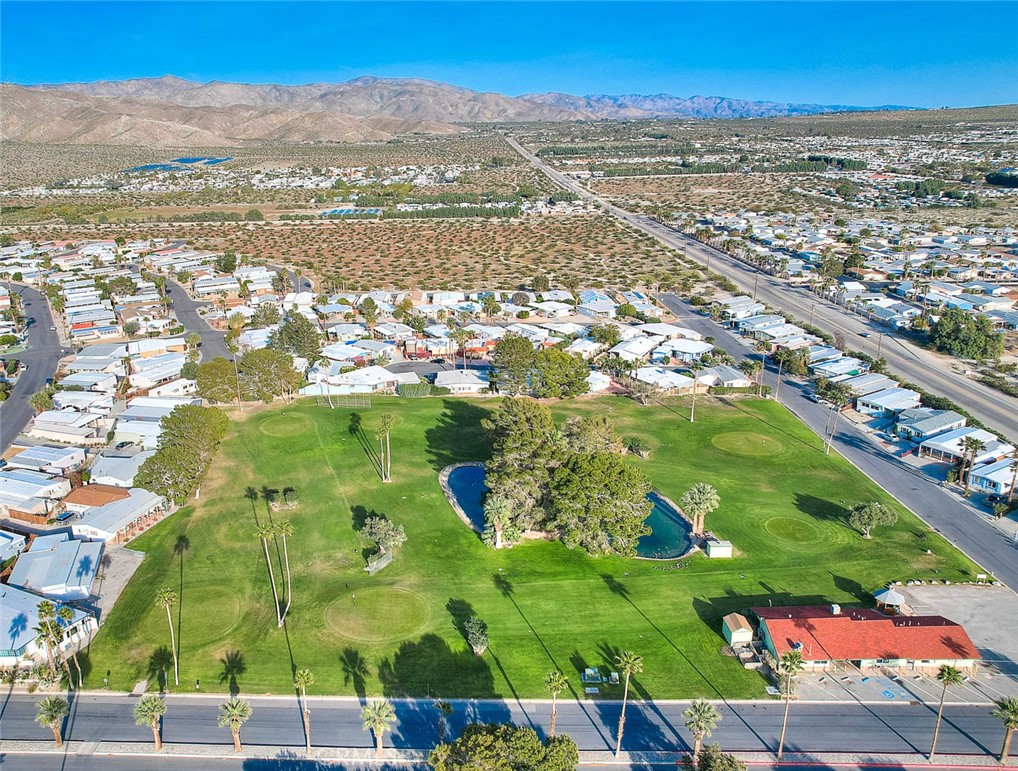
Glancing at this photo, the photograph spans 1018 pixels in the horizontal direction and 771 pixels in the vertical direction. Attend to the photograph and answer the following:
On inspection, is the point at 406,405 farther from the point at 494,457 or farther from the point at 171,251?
the point at 171,251

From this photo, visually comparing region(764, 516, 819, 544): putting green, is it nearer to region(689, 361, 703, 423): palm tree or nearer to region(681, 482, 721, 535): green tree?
region(681, 482, 721, 535): green tree

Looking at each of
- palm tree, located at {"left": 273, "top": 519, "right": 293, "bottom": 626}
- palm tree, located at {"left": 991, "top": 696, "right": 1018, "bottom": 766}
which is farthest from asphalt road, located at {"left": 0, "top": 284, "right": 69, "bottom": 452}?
palm tree, located at {"left": 991, "top": 696, "right": 1018, "bottom": 766}

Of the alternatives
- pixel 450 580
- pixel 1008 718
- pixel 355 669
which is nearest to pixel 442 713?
pixel 355 669

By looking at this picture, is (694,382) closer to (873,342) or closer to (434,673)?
(873,342)

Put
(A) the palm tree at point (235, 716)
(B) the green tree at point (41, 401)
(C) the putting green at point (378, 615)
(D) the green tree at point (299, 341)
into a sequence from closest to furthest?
1. (A) the palm tree at point (235, 716)
2. (C) the putting green at point (378, 615)
3. (B) the green tree at point (41, 401)
4. (D) the green tree at point (299, 341)

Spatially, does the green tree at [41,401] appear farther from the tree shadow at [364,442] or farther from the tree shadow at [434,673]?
the tree shadow at [434,673]

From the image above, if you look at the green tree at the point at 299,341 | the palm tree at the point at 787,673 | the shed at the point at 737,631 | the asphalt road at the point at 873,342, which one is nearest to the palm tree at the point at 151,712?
the palm tree at the point at 787,673
